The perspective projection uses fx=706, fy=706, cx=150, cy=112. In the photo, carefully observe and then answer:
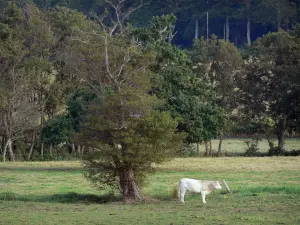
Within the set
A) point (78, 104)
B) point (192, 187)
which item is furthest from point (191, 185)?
point (78, 104)

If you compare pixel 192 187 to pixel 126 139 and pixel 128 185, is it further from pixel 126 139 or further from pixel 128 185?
pixel 126 139

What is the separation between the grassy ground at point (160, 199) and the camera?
21.2 metres

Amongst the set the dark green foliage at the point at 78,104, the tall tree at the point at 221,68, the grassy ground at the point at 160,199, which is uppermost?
the tall tree at the point at 221,68

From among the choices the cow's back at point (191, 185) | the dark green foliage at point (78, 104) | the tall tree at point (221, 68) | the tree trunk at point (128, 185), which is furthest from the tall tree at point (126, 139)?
the tall tree at point (221, 68)

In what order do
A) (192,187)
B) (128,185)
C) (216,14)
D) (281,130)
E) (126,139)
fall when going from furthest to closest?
(216,14), (281,130), (128,185), (126,139), (192,187)

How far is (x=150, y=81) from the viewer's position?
138ft

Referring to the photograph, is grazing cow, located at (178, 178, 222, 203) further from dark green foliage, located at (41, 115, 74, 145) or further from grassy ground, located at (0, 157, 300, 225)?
dark green foliage, located at (41, 115, 74, 145)

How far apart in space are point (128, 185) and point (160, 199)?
1.52 m

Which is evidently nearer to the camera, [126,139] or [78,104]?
[126,139]

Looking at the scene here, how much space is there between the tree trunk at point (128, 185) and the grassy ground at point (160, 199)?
0.47 meters

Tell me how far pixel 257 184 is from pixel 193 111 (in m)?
13.4

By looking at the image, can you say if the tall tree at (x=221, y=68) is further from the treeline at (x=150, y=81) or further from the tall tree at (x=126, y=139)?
the tall tree at (x=126, y=139)

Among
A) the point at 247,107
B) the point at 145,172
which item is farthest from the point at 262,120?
the point at 145,172

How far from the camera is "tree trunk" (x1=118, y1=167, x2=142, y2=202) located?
27047 mm
